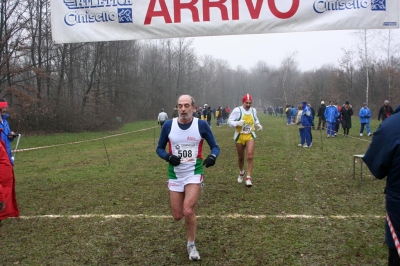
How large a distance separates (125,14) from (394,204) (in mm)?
3383

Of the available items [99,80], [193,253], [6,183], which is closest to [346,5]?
[193,253]

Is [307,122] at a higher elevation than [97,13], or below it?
below

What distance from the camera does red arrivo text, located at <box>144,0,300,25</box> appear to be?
3990 millimetres

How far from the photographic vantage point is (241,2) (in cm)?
401

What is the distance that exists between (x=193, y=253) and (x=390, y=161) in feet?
8.66

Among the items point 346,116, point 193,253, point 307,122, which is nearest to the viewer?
point 193,253

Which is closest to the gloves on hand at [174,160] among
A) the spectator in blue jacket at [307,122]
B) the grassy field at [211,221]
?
the grassy field at [211,221]

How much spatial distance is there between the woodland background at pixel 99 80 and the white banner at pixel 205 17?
22.0 m

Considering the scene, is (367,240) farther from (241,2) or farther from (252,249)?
(241,2)

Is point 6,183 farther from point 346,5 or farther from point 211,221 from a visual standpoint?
point 346,5

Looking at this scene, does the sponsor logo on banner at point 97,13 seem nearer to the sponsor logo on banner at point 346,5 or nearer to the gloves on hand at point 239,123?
the sponsor logo on banner at point 346,5

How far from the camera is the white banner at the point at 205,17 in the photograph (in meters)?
3.94

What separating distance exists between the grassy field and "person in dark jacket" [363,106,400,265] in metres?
1.76

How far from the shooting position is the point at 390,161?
2533 mm
